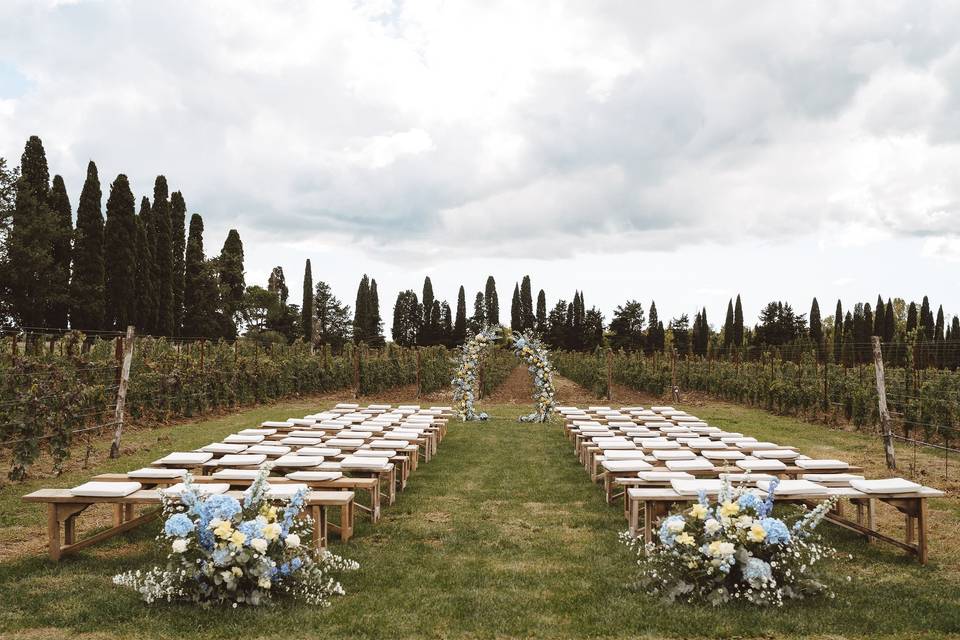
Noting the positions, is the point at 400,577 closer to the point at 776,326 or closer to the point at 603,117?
the point at 603,117

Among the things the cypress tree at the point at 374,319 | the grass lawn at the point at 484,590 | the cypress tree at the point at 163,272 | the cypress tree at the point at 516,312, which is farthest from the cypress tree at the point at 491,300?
the grass lawn at the point at 484,590

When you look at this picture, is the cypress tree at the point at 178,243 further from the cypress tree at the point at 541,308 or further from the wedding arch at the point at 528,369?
the cypress tree at the point at 541,308

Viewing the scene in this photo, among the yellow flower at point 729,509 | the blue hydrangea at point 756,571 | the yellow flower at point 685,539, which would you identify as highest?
the yellow flower at point 729,509

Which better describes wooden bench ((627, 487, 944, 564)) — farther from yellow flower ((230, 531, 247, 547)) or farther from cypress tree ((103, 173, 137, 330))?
cypress tree ((103, 173, 137, 330))

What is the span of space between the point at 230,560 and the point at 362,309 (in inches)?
2263

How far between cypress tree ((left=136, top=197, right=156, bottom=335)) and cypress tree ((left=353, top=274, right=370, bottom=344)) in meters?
27.4

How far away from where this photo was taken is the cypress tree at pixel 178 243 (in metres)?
37.2

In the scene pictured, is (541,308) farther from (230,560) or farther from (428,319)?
(230,560)

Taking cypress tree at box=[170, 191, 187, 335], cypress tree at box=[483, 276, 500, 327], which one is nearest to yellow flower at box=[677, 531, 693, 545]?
cypress tree at box=[170, 191, 187, 335]

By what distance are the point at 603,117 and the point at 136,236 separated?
2744cm

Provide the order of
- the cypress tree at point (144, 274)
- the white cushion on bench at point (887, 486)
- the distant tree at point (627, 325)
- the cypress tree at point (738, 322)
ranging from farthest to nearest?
the cypress tree at point (738, 322), the distant tree at point (627, 325), the cypress tree at point (144, 274), the white cushion on bench at point (887, 486)

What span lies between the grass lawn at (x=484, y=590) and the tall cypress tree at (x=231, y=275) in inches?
1419

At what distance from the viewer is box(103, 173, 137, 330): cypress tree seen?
3048 centimetres

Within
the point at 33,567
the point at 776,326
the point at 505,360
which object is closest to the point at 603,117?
the point at 33,567
